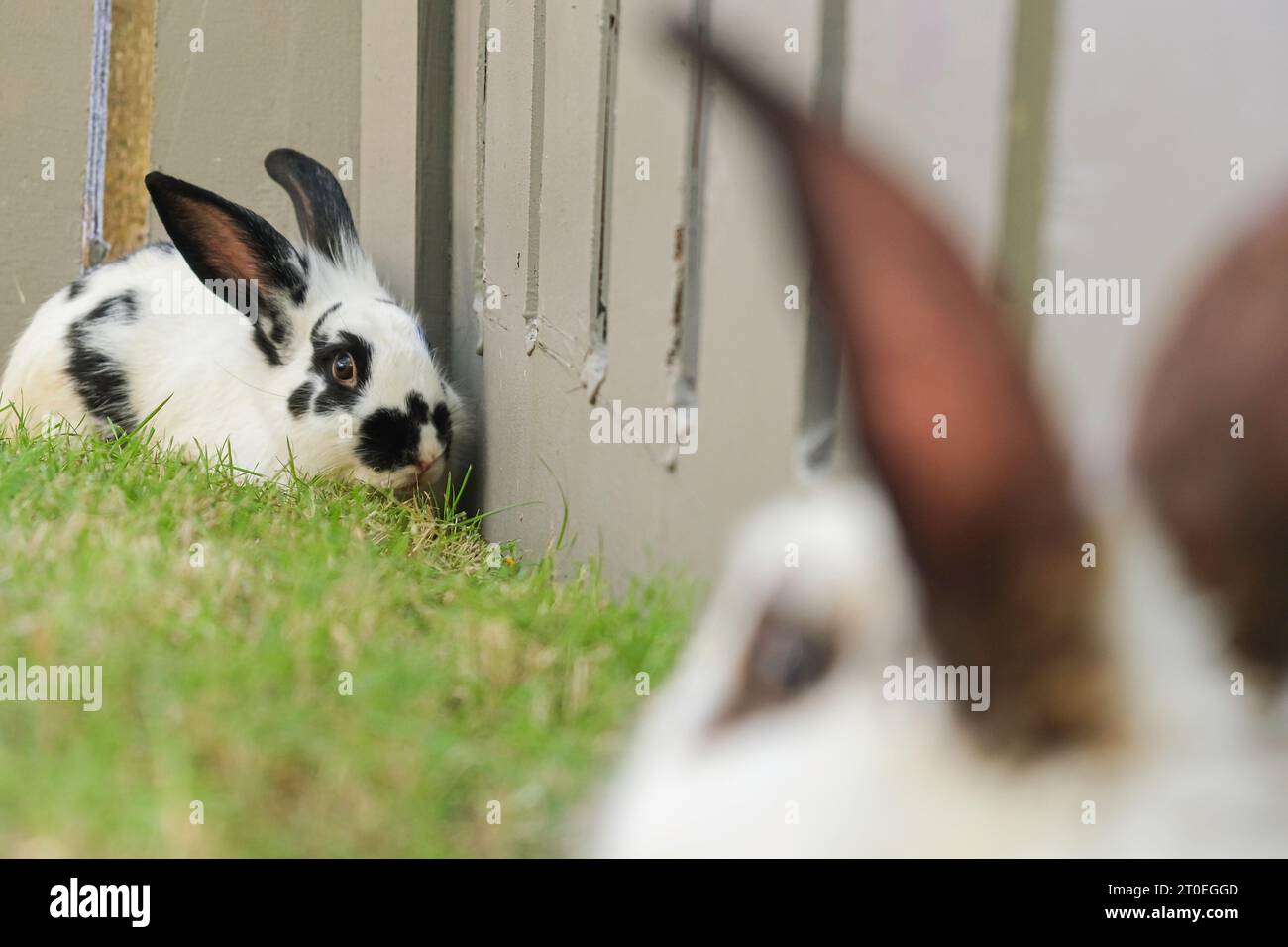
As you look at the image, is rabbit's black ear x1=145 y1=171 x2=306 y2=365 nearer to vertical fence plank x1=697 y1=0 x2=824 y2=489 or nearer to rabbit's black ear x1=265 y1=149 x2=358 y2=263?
rabbit's black ear x1=265 y1=149 x2=358 y2=263

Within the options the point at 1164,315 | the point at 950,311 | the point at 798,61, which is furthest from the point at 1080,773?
the point at 798,61

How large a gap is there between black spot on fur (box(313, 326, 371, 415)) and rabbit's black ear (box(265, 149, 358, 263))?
48 centimetres

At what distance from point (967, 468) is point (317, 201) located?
12.1ft

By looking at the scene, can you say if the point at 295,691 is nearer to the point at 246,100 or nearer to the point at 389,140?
the point at 389,140

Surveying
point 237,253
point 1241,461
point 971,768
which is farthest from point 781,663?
point 237,253

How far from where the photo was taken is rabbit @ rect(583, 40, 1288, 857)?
0.91 m

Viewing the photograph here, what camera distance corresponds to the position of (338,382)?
380cm

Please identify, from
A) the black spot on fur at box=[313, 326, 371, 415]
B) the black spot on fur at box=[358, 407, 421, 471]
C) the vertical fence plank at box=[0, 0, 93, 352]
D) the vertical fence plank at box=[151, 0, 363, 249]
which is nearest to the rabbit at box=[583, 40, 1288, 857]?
the black spot on fur at box=[358, 407, 421, 471]

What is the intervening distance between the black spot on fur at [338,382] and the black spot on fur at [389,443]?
132 mm

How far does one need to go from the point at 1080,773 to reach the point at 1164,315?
0.76 meters

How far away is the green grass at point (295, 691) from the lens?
4.45 feet

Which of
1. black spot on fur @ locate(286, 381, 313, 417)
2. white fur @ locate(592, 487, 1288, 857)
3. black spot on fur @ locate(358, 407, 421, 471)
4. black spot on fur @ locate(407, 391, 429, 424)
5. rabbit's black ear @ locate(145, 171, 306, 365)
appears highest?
rabbit's black ear @ locate(145, 171, 306, 365)

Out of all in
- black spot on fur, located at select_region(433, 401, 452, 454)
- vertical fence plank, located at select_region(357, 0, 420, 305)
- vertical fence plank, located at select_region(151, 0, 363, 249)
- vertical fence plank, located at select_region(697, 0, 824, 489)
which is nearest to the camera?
vertical fence plank, located at select_region(697, 0, 824, 489)
